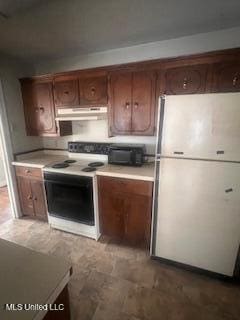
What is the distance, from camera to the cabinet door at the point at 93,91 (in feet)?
7.36

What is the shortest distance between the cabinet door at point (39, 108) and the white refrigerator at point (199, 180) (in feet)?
5.81

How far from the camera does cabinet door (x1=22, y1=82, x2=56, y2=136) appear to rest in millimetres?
2582

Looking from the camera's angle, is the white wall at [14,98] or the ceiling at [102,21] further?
the white wall at [14,98]

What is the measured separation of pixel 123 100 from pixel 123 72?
32cm

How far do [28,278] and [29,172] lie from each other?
220cm

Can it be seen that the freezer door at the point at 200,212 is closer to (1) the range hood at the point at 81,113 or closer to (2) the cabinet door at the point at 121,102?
(2) the cabinet door at the point at 121,102

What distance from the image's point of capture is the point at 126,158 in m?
2.29

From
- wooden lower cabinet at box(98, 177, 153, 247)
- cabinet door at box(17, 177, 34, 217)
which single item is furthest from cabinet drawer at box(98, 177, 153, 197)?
cabinet door at box(17, 177, 34, 217)

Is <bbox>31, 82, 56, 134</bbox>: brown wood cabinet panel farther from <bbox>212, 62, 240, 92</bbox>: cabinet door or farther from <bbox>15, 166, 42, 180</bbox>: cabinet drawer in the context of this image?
<bbox>212, 62, 240, 92</bbox>: cabinet door

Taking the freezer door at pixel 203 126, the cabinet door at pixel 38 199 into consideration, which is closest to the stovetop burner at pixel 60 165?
the cabinet door at pixel 38 199

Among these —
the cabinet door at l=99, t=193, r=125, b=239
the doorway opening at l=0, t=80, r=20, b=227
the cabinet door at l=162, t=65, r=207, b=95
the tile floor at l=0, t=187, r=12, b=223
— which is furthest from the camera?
the tile floor at l=0, t=187, r=12, b=223

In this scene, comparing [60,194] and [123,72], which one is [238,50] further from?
[60,194]

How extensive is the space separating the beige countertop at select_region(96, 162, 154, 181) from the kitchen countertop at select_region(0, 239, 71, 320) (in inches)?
51.4

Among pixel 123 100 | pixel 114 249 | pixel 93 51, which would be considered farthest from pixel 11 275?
pixel 93 51
